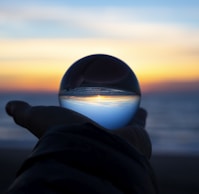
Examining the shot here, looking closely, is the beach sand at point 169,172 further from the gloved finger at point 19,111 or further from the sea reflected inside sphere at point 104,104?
the gloved finger at point 19,111

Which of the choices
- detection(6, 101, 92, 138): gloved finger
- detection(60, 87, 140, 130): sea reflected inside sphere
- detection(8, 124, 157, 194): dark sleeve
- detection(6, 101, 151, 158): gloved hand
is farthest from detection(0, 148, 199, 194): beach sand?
detection(8, 124, 157, 194): dark sleeve

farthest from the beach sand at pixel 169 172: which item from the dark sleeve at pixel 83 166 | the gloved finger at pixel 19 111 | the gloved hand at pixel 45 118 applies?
the dark sleeve at pixel 83 166

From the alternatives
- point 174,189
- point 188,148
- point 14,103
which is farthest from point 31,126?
point 188,148

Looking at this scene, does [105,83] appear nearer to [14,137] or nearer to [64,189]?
[64,189]

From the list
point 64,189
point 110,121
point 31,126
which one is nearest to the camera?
point 64,189

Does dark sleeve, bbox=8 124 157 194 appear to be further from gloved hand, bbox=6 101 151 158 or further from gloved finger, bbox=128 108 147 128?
gloved finger, bbox=128 108 147 128

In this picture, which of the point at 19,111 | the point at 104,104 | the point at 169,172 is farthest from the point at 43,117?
the point at 169,172

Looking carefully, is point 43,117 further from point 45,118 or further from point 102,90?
point 102,90
